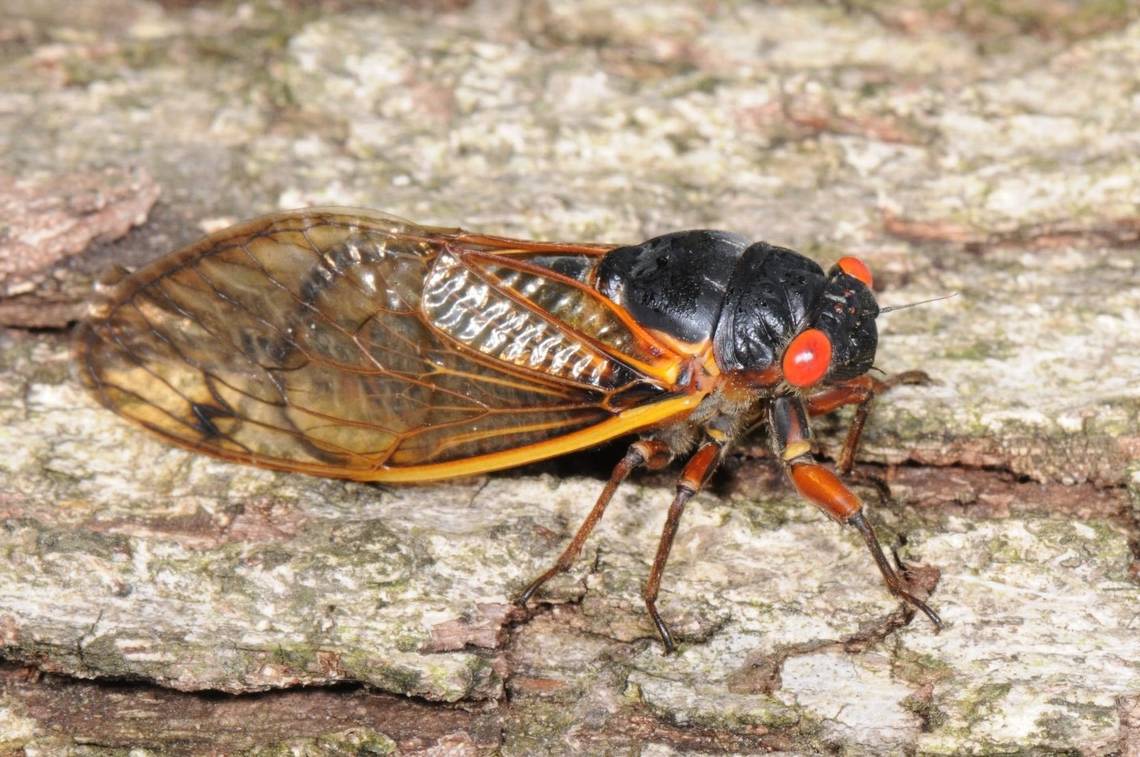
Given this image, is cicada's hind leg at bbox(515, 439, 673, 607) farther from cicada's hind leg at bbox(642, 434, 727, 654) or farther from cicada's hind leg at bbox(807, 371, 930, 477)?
cicada's hind leg at bbox(807, 371, 930, 477)

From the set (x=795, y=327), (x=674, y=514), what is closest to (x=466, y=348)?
(x=674, y=514)

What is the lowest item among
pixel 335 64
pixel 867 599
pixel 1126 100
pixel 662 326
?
pixel 867 599

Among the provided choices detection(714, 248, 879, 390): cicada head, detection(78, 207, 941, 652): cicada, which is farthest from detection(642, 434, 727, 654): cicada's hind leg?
detection(714, 248, 879, 390): cicada head

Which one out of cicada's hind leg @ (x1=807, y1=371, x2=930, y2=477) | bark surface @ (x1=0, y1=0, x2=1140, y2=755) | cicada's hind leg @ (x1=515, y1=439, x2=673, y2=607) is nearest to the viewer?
bark surface @ (x1=0, y1=0, x2=1140, y2=755)

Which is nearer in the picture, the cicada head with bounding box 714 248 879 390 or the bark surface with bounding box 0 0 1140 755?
the bark surface with bounding box 0 0 1140 755

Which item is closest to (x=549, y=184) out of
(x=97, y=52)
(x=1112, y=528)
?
(x=97, y=52)

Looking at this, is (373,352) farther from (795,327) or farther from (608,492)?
(795,327)

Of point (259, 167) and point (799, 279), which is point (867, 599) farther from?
point (259, 167)
